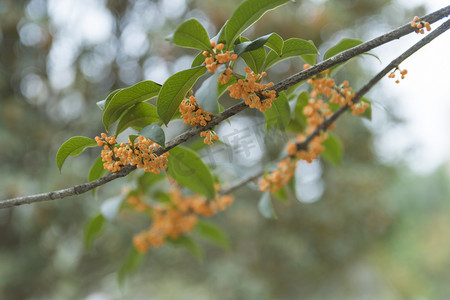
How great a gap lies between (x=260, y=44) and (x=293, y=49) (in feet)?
0.37

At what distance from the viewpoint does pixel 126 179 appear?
199 cm

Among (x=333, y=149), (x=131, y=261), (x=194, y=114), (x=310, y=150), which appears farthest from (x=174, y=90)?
(x=131, y=261)

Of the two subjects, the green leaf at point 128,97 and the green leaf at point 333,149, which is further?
the green leaf at point 333,149

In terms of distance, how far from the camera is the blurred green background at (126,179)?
2035mm

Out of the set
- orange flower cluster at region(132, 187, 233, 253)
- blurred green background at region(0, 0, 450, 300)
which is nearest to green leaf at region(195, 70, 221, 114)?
orange flower cluster at region(132, 187, 233, 253)

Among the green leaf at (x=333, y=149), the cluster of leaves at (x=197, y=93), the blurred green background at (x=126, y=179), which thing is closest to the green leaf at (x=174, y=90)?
the cluster of leaves at (x=197, y=93)

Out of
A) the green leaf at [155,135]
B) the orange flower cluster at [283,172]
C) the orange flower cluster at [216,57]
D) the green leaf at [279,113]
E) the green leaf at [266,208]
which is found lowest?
the green leaf at [266,208]

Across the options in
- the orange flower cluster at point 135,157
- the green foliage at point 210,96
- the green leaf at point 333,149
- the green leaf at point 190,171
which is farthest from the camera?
the green leaf at point 333,149

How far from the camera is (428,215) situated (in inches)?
194

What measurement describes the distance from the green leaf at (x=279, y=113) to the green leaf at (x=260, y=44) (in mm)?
116

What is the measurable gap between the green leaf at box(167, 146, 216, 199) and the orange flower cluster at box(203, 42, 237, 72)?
30 cm

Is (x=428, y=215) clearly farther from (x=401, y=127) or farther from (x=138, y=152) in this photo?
(x=138, y=152)

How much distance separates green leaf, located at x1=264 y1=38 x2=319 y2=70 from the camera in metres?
0.63

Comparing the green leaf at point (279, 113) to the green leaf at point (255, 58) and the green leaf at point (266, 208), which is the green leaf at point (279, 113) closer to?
the green leaf at point (255, 58)
